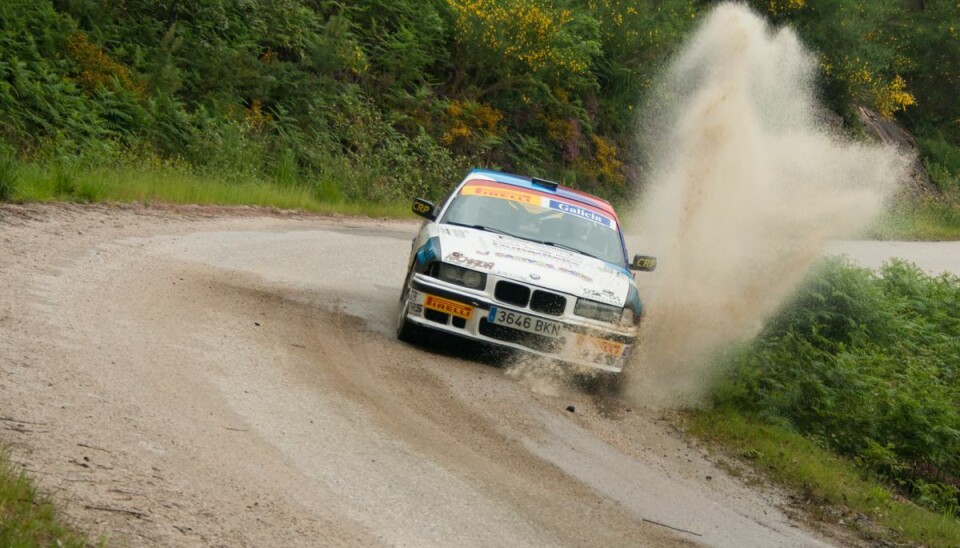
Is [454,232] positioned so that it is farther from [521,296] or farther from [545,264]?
[521,296]

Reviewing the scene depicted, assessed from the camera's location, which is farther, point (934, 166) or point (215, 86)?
point (934, 166)

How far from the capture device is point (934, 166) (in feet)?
154

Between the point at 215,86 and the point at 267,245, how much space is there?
9.79 meters

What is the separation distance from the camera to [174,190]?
17.9 m

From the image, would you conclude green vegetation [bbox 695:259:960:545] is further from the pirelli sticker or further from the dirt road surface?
the pirelli sticker

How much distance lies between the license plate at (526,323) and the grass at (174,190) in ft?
22.9

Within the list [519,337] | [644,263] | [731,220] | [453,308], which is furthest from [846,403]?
[453,308]

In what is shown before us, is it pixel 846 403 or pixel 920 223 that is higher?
pixel 920 223

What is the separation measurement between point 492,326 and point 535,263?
0.83 m

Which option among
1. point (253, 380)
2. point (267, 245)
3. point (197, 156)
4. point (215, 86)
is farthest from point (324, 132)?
point (253, 380)

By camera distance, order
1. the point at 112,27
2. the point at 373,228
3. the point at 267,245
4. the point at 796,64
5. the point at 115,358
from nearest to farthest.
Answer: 1. the point at 115,358
2. the point at 267,245
3. the point at 373,228
4. the point at 112,27
5. the point at 796,64

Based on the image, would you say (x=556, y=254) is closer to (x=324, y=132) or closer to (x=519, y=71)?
(x=324, y=132)

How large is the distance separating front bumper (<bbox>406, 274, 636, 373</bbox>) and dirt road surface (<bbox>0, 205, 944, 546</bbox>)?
0.30 meters

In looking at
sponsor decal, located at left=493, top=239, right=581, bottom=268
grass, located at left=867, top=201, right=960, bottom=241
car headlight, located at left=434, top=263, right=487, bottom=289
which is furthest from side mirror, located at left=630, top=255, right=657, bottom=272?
grass, located at left=867, top=201, right=960, bottom=241
